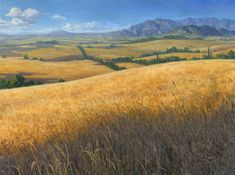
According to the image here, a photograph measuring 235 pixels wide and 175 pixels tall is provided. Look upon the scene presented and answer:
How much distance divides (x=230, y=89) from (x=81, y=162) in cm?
412

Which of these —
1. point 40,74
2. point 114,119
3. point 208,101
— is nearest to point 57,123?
point 114,119

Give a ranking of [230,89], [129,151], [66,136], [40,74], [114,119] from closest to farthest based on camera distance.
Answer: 1. [129,151]
2. [66,136]
3. [114,119]
4. [230,89]
5. [40,74]

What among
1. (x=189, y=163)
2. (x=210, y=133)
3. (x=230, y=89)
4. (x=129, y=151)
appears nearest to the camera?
(x=189, y=163)

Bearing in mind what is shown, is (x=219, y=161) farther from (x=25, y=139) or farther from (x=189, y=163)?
(x=25, y=139)

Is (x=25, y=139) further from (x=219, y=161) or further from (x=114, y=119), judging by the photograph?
(x=219, y=161)

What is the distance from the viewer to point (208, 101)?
6.48 metres

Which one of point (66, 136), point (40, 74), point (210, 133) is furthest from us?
point (40, 74)

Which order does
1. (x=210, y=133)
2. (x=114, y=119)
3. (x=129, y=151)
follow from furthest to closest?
(x=114, y=119) → (x=210, y=133) → (x=129, y=151)

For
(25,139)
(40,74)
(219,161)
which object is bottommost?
(40,74)

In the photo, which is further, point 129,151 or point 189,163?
point 129,151

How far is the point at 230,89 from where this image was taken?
7074 millimetres

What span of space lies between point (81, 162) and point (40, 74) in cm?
18606

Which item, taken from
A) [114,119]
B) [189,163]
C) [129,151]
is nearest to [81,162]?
[129,151]

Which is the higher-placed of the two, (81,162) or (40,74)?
(81,162)
